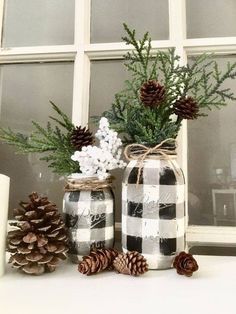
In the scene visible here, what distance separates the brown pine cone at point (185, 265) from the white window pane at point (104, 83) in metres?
0.46

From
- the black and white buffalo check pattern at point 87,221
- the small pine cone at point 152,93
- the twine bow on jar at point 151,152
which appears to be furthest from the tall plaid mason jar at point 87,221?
the small pine cone at point 152,93

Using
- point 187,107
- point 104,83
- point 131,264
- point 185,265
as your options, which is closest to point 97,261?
point 131,264

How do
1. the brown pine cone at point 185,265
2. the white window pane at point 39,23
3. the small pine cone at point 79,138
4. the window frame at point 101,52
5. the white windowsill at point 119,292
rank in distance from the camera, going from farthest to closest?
the white window pane at point 39,23
the window frame at point 101,52
the small pine cone at point 79,138
the brown pine cone at point 185,265
the white windowsill at point 119,292

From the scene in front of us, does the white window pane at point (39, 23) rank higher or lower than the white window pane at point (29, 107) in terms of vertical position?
higher

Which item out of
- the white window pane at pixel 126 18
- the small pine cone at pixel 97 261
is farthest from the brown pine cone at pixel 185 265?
the white window pane at pixel 126 18

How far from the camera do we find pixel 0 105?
1011 millimetres

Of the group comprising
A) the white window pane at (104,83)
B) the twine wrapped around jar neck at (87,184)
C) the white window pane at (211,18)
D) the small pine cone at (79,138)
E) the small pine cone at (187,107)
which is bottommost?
the twine wrapped around jar neck at (87,184)

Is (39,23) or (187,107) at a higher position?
(39,23)

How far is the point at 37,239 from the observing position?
639mm

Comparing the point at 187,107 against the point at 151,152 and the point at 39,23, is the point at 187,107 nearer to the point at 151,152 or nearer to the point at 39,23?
the point at 151,152

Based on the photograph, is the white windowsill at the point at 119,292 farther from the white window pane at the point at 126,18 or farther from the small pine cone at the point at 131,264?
the white window pane at the point at 126,18

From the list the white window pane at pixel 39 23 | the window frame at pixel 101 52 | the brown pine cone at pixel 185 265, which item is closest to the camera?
the brown pine cone at pixel 185 265

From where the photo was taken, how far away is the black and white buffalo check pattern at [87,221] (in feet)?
2.32

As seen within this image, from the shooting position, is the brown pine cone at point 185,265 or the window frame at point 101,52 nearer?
the brown pine cone at point 185,265
